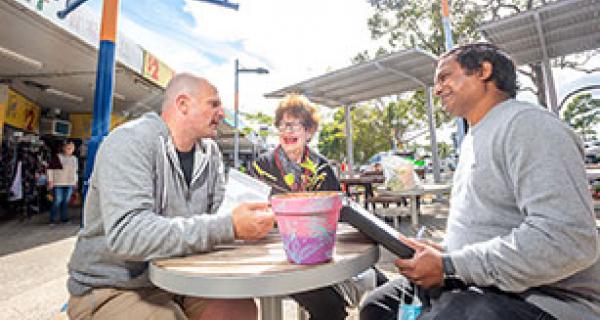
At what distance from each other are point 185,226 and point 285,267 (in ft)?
1.25

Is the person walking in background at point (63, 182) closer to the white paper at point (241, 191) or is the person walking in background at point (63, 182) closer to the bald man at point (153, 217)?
the bald man at point (153, 217)

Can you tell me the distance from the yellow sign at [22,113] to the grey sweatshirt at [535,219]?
10217mm

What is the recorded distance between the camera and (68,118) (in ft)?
34.9

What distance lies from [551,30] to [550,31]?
3cm

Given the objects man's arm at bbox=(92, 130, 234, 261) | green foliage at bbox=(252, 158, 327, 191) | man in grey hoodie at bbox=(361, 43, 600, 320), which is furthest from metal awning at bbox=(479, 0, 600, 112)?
man's arm at bbox=(92, 130, 234, 261)

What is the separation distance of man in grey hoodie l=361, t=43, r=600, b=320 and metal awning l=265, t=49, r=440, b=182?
566 centimetres

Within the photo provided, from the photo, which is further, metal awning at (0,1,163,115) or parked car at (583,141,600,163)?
parked car at (583,141,600,163)

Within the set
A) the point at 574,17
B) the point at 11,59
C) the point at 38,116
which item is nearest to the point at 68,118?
the point at 38,116

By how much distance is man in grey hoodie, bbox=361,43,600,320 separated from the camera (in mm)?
842

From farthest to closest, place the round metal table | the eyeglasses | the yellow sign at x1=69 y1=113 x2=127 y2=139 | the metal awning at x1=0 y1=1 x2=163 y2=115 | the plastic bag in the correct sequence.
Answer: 1. the yellow sign at x1=69 y1=113 x2=127 y2=139
2. the metal awning at x1=0 y1=1 x2=163 y2=115
3. the plastic bag
4. the eyeglasses
5. the round metal table

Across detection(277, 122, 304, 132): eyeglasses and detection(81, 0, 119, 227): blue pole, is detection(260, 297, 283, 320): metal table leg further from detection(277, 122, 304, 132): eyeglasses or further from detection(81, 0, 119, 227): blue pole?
detection(81, 0, 119, 227): blue pole

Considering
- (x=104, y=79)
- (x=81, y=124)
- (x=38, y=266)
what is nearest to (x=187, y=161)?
(x=104, y=79)

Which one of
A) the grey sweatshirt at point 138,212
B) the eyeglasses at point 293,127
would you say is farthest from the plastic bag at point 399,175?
the grey sweatshirt at point 138,212

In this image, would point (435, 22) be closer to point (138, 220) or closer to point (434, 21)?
point (434, 21)
